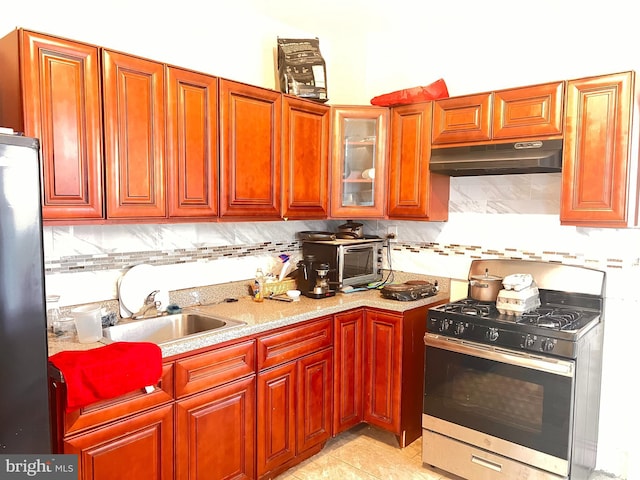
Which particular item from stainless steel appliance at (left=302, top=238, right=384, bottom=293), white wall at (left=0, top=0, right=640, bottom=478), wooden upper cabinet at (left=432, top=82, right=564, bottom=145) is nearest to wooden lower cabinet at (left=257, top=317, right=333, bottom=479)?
stainless steel appliance at (left=302, top=238, right=384, bottom=293)

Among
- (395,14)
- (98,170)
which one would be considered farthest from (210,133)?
(395,14)

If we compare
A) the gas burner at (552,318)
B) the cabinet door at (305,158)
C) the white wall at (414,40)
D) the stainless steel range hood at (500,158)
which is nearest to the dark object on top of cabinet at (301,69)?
the cabinet door at (305,158)

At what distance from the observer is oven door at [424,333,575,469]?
2.19m

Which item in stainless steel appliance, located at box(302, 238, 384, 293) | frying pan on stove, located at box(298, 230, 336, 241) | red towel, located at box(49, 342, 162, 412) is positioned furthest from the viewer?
frying pan on stove, located at box(298, 230, 336, 241)

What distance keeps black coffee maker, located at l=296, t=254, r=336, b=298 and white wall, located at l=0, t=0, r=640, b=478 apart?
840 mm

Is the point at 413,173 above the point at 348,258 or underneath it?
above

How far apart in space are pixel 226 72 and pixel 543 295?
231 centimetres

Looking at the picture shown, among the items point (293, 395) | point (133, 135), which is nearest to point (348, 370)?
point (293, 395)

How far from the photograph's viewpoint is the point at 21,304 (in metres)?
1.36

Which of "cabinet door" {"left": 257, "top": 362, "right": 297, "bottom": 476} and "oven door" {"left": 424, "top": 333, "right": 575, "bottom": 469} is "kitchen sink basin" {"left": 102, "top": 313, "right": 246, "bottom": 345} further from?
"oven door" {"left": 424, "top": 333, "right": 575, "bottom": 469}

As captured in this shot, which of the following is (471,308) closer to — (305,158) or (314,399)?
(314,399)

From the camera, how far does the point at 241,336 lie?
2.23 meters

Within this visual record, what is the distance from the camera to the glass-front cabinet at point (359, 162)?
3.08 meters

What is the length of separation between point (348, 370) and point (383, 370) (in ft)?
0.70
